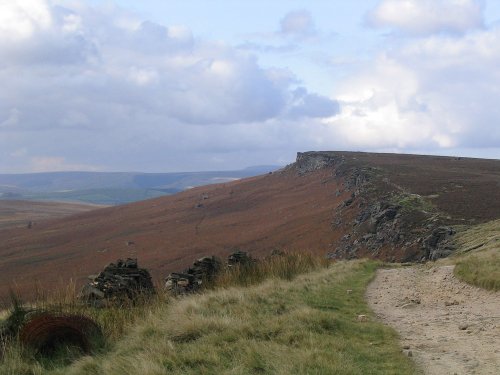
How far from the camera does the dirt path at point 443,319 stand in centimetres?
Answer: 690

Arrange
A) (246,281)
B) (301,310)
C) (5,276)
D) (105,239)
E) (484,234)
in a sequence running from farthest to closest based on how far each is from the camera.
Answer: (105,239) → (5,276) → (484,234) → (246,281) → (301,310)

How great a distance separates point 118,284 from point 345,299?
20.3 feet

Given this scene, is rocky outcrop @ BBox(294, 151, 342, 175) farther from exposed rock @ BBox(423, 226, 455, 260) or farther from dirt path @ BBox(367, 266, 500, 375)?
dirt path @ BBox(367, 266, 500, 375)

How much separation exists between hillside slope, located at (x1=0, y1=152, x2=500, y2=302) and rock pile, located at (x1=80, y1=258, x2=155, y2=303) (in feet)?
51.9

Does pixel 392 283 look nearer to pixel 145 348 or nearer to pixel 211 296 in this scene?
pixel 211 296

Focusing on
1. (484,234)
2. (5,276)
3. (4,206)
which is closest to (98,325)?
(484,234)

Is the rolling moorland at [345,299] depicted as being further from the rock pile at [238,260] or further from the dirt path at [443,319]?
the rock pile at [238,260]

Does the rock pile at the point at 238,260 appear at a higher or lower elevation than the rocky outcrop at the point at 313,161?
lower

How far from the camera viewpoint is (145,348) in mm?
6902

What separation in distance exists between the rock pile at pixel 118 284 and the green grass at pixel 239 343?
103 inches

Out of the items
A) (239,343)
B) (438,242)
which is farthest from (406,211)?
(239,343)

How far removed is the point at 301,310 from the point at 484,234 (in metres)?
19.8

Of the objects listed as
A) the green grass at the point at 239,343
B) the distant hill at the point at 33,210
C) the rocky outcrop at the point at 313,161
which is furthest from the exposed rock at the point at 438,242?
the distant hill at the point at 33,210

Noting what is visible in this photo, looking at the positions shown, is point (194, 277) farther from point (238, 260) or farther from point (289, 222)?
point (289, 222)
